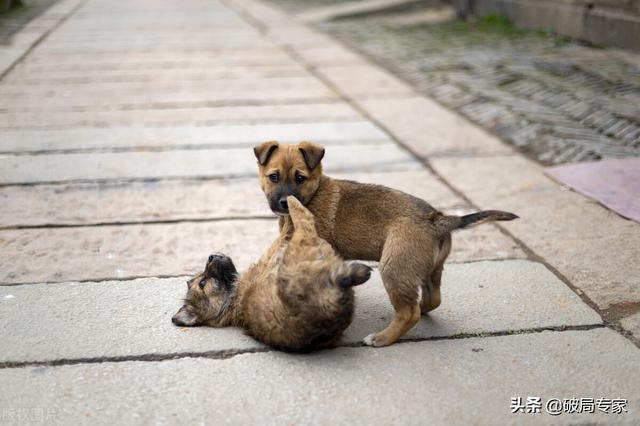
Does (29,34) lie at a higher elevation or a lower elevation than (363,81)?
higher

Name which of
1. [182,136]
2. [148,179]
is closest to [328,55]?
[182,136]

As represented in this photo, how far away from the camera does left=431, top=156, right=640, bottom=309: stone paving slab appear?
14.1ft

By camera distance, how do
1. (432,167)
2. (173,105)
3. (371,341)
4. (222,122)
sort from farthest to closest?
1. (173,105)
2. (222,122)
3. (432,167)
4. (371,341)

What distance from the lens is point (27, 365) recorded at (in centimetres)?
340

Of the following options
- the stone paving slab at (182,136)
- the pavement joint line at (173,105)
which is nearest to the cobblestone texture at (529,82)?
the stone paving slab at (182,136)

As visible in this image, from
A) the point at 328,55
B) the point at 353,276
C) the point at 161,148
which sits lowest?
the point at 161,148

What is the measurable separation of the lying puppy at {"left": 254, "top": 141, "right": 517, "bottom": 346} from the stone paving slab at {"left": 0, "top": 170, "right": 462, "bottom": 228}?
123 centimetres

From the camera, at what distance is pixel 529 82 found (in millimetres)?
9281

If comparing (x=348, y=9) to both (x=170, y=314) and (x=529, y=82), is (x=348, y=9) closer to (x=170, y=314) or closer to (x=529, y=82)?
(x=529, y=82)

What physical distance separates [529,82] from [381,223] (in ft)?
20.7

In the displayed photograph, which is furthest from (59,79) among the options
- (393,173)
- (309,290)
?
(309,290)

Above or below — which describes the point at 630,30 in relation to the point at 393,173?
above

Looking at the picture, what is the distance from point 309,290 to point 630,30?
9026mm

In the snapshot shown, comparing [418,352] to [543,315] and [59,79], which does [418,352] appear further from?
[59,79]
